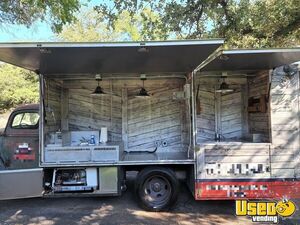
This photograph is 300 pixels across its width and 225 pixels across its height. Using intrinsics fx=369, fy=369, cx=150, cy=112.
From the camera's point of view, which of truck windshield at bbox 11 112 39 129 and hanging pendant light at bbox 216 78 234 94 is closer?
truck windshield at bbox 11 112 39 129

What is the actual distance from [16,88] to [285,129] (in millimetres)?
17310

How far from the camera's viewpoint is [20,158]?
739 centimetres

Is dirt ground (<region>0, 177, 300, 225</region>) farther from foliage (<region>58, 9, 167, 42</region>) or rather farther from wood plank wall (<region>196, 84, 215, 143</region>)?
foliage (<region>58, 9, 167, 42</region>)

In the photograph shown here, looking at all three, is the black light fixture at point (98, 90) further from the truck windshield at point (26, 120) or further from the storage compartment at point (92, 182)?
the storage compartment at point (92, 182)

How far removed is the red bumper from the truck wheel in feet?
1.62

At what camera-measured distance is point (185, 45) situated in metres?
5.48

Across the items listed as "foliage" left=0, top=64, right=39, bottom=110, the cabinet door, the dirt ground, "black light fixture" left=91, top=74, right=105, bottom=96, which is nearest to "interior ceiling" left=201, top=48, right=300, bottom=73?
"black light fixture" left=91, top=74, right=105, bottom=96

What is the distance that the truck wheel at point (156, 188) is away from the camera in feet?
23.0

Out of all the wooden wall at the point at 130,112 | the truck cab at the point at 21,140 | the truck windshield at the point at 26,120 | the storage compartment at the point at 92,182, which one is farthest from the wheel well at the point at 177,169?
the truck windshield at the point at 26,120

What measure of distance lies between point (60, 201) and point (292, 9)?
9.37 meters

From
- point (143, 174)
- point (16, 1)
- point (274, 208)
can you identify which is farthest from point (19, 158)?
point (16, 1)

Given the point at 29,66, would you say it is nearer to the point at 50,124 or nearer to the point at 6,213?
the point at 50,124

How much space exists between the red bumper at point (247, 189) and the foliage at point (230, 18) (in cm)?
723

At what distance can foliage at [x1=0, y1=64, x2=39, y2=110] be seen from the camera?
20094 mm
